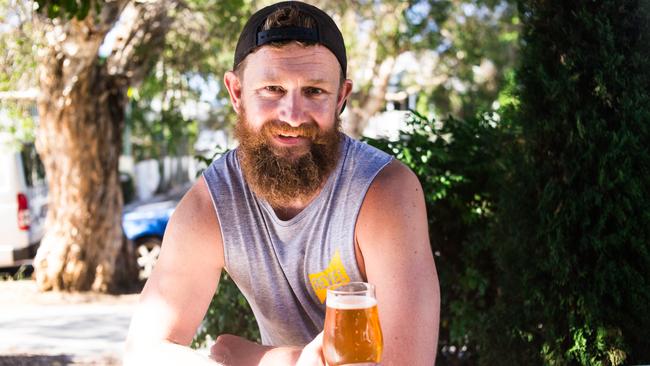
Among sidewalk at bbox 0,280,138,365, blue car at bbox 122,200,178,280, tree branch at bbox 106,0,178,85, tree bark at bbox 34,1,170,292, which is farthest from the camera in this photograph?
blue car at bbox 122,200,178,280

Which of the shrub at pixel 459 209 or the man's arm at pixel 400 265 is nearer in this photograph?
the man's arm at pixel 400 265

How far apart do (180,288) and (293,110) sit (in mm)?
606

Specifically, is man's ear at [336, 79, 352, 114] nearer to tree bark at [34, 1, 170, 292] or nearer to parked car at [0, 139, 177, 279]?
tree bark at [34, 1, 170, 292]

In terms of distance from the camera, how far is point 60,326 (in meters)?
7.74

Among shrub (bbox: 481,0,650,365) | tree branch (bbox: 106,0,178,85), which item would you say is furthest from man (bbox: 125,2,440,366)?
tree branch (bbox: 106,0,178,85)

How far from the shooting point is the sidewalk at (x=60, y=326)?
21.7 feet

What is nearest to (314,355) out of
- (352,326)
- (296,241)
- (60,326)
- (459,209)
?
(352,326)

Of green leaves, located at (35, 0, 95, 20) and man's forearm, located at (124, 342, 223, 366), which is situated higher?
green leaves, located at (35, 0, 95, 20)

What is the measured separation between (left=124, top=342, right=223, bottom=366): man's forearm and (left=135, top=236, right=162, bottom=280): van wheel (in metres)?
8.65

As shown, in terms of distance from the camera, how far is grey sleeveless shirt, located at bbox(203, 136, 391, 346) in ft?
7.40

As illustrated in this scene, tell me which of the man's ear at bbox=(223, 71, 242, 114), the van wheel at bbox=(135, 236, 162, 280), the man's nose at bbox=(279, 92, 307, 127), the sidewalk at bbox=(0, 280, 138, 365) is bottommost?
the sidewalk at bbox=(0, 280, 138, 365)

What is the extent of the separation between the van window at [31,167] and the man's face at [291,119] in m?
9.35

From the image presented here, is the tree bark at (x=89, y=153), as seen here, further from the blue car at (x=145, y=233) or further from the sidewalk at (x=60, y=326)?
the blue car at (x=145, y=233)

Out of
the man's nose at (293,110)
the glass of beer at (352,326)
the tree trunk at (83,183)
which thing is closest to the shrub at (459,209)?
the man's nose at (293,110)
